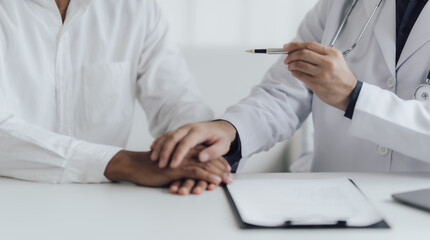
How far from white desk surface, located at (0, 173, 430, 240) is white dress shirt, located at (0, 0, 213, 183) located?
1.33ft

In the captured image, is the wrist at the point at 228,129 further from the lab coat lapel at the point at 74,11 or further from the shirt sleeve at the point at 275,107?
the lab coat lapel at the point at 74,11

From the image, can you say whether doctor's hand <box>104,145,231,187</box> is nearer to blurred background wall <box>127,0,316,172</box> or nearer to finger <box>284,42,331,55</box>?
finger <box>284,42,331,55</box>

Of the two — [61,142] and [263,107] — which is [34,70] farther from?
[263,107]

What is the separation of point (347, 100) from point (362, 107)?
0.13 feet

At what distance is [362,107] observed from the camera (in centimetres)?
111

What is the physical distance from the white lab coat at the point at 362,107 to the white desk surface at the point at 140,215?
0.47 ft

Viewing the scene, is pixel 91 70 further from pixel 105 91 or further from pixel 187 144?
pixel 187 144

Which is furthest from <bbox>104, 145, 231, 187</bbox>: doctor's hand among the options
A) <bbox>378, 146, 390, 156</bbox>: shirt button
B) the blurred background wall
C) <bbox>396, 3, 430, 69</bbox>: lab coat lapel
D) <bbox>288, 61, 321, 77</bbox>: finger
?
the blurred background wall

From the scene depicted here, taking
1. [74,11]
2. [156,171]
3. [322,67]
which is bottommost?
[156,171]

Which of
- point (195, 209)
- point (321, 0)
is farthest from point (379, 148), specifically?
point (195, 209)

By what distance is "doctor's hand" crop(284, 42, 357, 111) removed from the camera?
1.07 meters

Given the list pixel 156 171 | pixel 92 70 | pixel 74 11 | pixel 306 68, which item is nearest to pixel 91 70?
pixel 92 70

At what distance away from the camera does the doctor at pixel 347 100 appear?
1101 millimetres

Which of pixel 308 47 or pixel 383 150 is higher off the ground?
pixel 308 47
